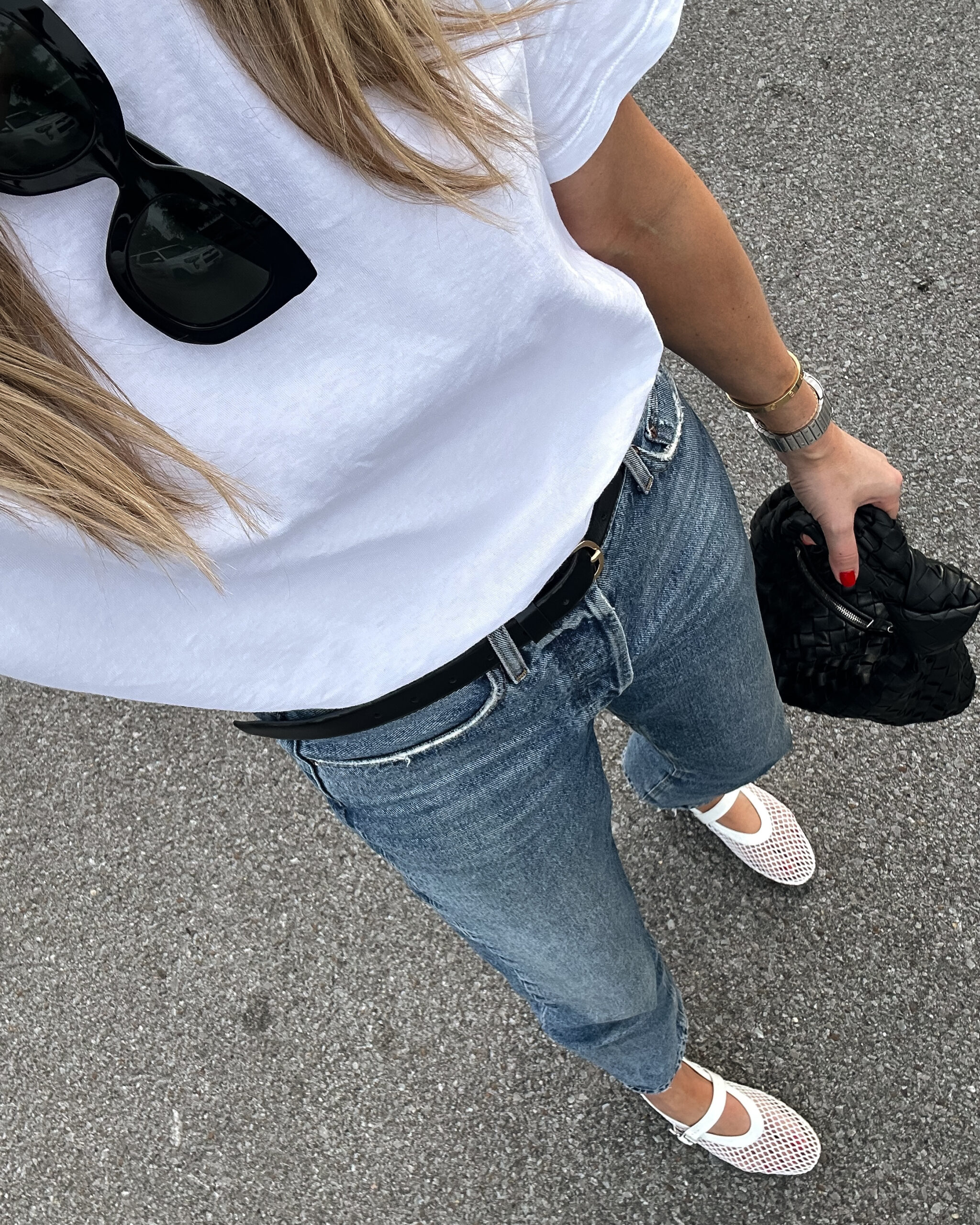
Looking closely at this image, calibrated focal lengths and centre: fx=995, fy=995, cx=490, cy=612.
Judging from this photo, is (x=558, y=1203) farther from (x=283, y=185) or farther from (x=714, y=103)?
(x=714, y=103)

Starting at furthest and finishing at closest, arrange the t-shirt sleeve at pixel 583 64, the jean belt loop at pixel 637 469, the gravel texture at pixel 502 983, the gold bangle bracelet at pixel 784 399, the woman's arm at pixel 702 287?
1. the gravel texture at pixel 502 983
2. the gold bangle bracelet at pixel 784 399
3. the jean belt loop at pixel 637 469
4. the woman's arm at pixel 702 287
5. the t-shirt sleeve at pixel 583 64

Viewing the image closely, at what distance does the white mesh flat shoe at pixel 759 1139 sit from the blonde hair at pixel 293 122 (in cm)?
124

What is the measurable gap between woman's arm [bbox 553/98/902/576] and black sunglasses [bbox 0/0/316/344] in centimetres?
26

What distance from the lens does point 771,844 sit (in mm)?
1594

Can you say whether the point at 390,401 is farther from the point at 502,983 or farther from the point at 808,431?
the point at 502,983

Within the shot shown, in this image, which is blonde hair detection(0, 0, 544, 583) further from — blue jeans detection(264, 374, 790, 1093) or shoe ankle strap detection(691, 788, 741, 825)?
shoe ankle strap detection(691, 788, 741, 825)

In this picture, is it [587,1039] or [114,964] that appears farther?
[114,964]

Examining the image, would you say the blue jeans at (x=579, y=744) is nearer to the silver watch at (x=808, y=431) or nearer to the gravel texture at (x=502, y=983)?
the silver watch at (x=808, y=431)

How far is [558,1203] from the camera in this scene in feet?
5.01

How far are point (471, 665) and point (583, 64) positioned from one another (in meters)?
0.39

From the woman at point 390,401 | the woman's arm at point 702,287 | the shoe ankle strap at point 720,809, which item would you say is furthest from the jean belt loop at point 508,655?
the shoe ankle strap at point 720,809

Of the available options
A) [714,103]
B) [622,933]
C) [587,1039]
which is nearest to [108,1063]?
[587,1039]

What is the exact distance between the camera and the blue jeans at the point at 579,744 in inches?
29.5

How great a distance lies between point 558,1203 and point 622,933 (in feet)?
2.70
